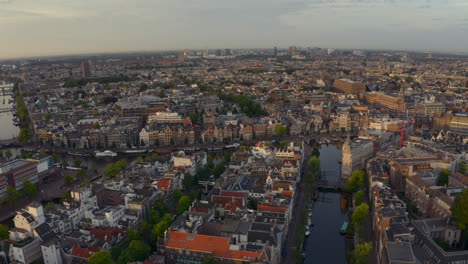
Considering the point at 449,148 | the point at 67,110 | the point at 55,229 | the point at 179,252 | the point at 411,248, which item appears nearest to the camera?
the point at 411,248

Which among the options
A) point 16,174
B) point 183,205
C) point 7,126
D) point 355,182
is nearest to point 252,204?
point 183,205

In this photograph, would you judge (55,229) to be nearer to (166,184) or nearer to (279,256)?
(166,184)

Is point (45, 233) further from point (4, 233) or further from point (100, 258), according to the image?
point (100, 258)

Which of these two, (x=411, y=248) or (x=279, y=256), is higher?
(x=411, y=248)

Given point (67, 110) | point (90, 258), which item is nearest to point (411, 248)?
point (90, 258)

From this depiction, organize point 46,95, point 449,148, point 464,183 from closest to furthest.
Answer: point 464,183 < point 449,148 < point 46,95

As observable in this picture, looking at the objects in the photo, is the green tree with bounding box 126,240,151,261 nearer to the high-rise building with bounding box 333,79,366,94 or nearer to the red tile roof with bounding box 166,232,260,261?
the red tile roof with bounding box 166,232,260,261
